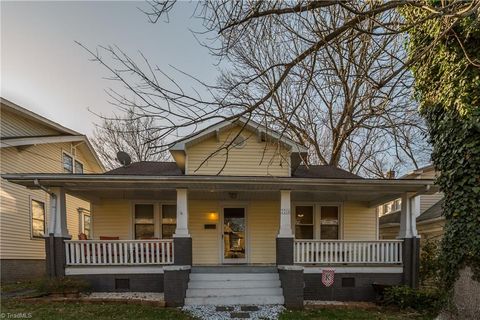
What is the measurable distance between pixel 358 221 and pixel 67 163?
511 inches

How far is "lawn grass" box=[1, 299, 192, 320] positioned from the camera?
19.5 ft

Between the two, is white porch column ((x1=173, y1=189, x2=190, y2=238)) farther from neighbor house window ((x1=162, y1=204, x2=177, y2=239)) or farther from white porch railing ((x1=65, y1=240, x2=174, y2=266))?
neighbor house window ((x1=162, y1=204, x2=177, y2=239))

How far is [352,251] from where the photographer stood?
8.36 metres

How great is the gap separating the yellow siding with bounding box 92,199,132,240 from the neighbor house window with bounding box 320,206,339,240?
20.7 feet

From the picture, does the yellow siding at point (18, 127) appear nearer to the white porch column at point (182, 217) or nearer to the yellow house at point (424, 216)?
the white porch column at point (182, 217)

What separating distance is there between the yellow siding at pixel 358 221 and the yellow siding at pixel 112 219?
23.4 ft

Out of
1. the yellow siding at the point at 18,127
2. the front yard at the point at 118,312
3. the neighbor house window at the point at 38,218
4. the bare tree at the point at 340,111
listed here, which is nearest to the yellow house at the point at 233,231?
the front yard at the point at 118,312

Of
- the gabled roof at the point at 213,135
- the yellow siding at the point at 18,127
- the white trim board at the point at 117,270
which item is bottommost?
the white trim board at the point at 117,270

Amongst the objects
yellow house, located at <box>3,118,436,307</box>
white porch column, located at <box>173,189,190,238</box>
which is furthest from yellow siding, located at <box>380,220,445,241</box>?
white porch column, located at <box>173,189,190,238</box>

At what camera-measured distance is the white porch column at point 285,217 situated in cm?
773

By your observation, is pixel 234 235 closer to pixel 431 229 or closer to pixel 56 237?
pixel 56 237

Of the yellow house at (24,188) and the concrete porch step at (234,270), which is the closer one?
the concrete porch step at (234,270)

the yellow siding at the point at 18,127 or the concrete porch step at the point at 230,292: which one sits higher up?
the yellow siding at the point at 18,127

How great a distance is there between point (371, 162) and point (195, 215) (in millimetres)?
15461
